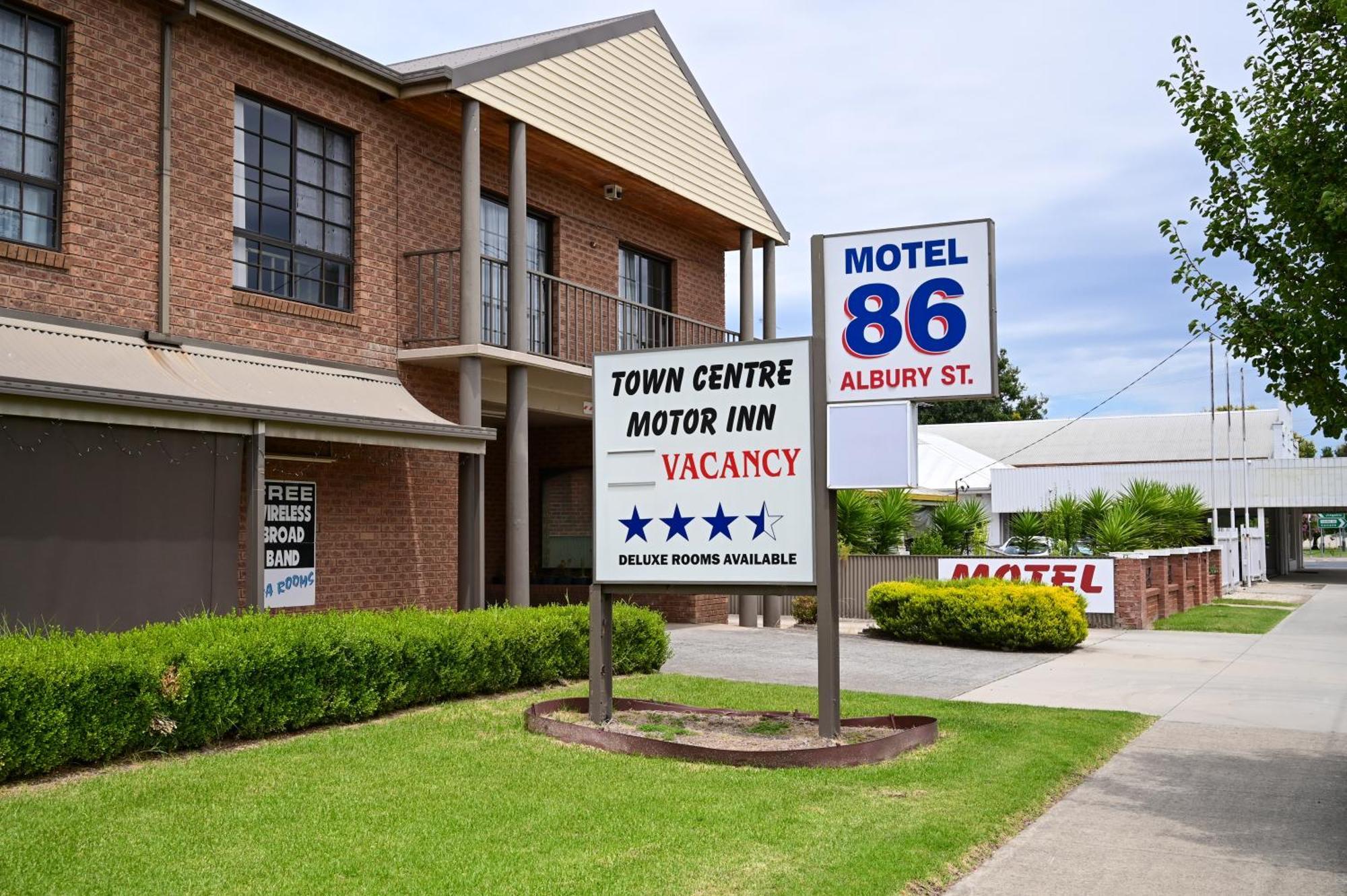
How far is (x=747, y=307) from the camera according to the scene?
20859 mm

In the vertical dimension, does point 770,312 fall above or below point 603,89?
below

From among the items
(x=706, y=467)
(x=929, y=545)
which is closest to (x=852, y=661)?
(x=706, y=467)

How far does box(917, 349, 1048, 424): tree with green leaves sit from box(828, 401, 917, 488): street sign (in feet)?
228

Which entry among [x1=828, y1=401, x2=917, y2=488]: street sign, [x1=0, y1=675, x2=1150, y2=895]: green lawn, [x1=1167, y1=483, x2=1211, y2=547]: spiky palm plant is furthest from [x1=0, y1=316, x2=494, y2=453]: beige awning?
[x1=1167, y1=483, x2=1211, y2=547]: spiky palm plant

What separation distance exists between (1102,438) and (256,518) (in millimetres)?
56379

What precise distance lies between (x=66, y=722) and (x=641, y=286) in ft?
47.2

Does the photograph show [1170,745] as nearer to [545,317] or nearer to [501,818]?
[501,818]

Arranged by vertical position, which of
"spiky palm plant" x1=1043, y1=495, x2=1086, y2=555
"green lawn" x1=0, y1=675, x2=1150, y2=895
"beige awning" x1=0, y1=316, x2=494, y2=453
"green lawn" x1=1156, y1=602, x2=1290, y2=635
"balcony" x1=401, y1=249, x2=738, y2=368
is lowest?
"green lawn" x1=1156, y1=602, x2=1290, y2=635

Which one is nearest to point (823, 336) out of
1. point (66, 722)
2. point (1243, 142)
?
point (1243, 142)

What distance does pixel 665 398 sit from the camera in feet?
33.0

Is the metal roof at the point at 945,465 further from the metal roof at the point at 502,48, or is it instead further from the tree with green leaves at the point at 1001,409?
the tree with green leaves at the point at 1001,409

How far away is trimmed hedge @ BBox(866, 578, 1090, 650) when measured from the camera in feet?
56.8

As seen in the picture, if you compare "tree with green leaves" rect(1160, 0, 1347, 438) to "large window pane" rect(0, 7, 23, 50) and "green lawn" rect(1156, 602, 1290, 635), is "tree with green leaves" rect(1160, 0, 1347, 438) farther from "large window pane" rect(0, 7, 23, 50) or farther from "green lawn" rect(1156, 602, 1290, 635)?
"green lawn" rect(1156, 602, 1290, 635)

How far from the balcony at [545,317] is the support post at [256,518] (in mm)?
3975
